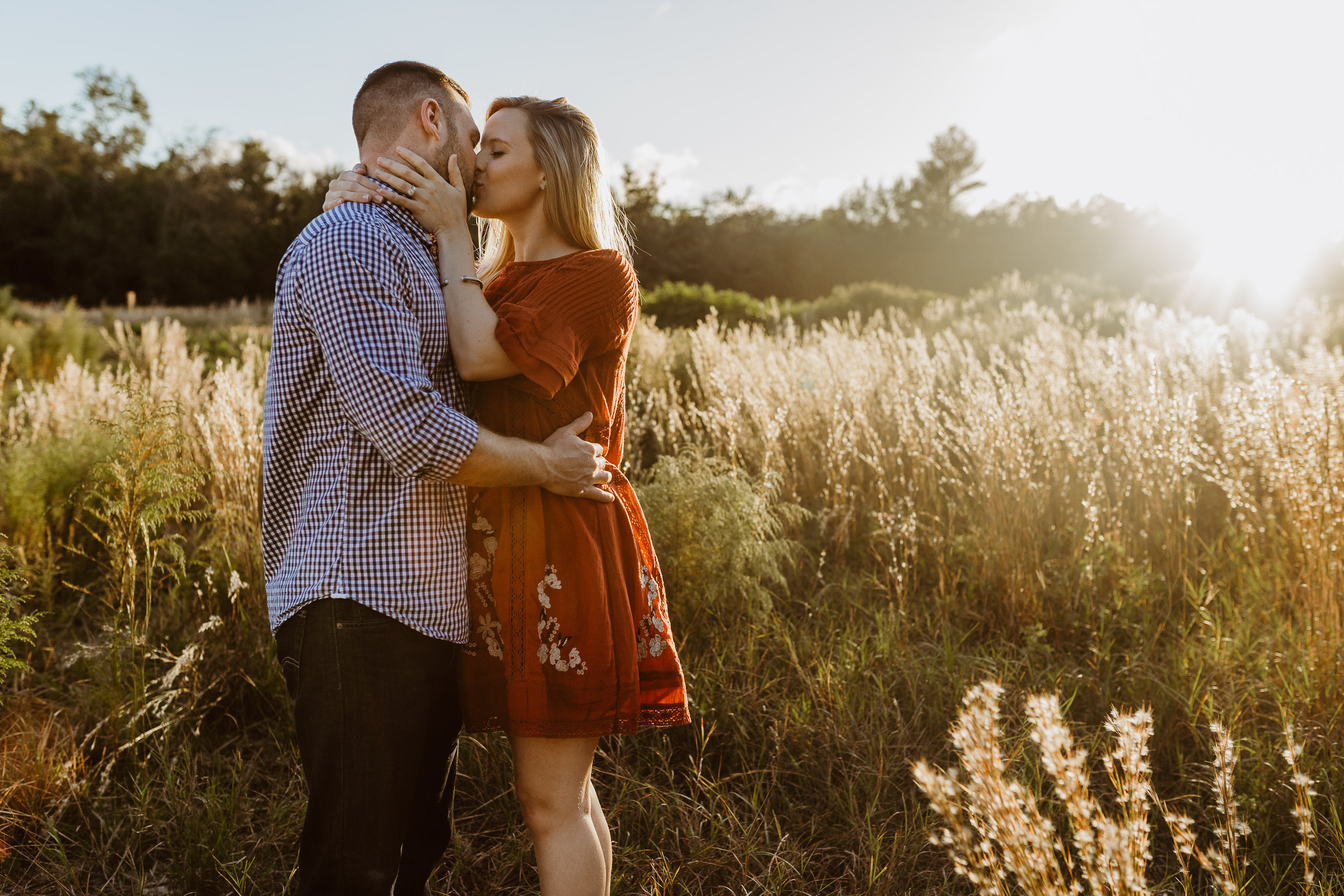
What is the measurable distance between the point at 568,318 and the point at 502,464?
13.5 inches

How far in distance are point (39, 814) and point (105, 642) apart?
0.72 metres

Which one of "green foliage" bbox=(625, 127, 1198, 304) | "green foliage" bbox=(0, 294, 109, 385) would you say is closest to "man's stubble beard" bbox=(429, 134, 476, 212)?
"green foliage" bbox=(0, 294, 109, 385)

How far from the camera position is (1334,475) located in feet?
9.59

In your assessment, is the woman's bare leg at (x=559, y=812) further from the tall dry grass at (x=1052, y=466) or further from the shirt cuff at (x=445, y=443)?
the tall dry grass at (x=1052, y=466)

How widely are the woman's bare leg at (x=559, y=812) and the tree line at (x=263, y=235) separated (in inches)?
1208

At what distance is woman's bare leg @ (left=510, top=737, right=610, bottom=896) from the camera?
1667mm

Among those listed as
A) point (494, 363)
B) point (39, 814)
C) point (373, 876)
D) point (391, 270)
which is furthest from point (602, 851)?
point (39, 814)

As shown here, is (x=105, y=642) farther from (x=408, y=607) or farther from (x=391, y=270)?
(x=391, y=270)

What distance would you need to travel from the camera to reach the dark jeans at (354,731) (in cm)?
146

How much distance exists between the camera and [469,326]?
1.58 m

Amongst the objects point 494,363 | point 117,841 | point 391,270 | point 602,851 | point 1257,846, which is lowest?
point 117,841

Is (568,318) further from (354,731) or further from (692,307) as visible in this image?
(692,307)

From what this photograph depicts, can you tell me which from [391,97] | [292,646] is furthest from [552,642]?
[391,97]

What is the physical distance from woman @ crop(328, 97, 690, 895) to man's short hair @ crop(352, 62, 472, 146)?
8 cm
